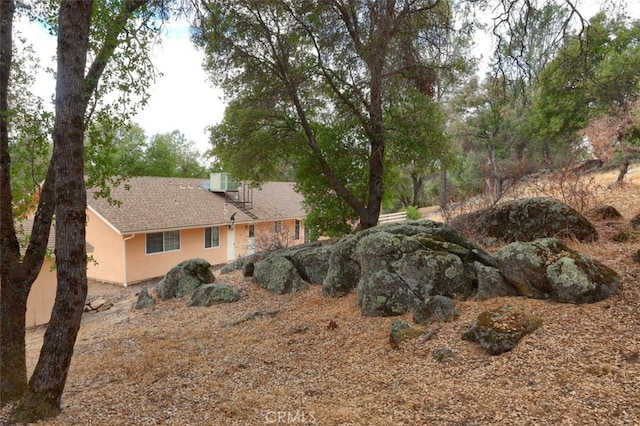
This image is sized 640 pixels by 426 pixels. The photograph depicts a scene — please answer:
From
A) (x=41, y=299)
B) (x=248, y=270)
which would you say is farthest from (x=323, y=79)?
(x=41, y=299)

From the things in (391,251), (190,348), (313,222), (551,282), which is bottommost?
(190,348)

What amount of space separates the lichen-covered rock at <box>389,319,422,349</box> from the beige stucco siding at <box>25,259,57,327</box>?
1092cm

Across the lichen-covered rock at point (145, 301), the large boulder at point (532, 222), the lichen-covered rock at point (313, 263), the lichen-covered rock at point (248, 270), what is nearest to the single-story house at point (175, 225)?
the lichen-covered rock at point (145, 301)

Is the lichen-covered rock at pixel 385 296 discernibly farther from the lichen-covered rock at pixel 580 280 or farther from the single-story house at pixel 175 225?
the single-story house at pixel 175 225

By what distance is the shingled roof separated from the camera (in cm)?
1562

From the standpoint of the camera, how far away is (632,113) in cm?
1323

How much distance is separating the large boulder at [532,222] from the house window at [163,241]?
13136 mm

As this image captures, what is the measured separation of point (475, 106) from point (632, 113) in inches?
489

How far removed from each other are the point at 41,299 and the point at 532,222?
1388 cm

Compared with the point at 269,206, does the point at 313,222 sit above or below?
below

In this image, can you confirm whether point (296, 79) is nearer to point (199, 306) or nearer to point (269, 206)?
point (199, 306)

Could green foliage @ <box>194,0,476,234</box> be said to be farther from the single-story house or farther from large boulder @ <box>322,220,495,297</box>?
the single-story house

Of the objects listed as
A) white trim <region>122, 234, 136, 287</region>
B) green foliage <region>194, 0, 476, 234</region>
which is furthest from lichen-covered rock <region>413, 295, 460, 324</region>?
white trim <region>122, 234, 136, 287</region>

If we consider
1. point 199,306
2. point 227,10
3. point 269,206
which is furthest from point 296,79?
→ point 269,206
